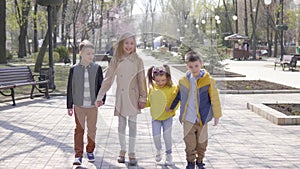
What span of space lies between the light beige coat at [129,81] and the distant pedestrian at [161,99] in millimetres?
131

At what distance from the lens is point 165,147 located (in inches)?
223

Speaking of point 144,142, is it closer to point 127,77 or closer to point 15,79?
point 127,77

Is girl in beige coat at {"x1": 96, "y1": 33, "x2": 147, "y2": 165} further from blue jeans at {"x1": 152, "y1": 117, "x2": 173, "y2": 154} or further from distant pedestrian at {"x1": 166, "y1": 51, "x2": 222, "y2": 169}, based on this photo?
distant pedestrian at {"x1": 166, "y1": 51, "x2": 222, "y2": 169}

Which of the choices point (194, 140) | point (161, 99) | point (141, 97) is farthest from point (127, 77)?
point (194, 140)

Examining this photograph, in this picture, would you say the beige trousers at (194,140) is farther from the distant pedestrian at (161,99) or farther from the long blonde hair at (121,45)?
the long blonde hair at (121,45)

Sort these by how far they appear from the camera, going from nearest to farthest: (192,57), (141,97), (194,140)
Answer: (192,57)
(194,140)
(141,97)

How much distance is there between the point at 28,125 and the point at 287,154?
457 centimetres

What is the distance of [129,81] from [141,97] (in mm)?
232

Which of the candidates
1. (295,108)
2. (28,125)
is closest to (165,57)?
(28,125)

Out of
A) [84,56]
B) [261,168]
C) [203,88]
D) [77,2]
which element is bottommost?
[261,168]

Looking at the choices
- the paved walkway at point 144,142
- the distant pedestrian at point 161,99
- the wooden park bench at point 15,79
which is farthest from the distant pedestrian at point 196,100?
the wooden park bench at point 15,79

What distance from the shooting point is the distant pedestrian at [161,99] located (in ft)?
17.3

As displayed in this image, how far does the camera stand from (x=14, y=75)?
11703mm

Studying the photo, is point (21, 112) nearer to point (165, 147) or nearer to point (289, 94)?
point (165, 147)
